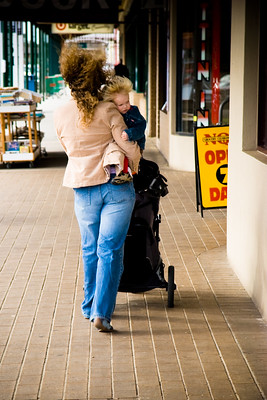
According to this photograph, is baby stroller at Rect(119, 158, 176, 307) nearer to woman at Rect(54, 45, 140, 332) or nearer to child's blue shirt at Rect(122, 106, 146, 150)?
woman at Rect(54, 45, 140, 332)

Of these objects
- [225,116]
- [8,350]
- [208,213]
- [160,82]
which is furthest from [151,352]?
[160,82]

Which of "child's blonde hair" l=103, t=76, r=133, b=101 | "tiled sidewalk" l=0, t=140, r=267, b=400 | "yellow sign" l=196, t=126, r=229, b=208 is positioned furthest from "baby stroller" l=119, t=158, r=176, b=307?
"yellow sign" l=196, t=126, r=229, b=208

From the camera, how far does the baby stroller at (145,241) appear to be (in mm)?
5000

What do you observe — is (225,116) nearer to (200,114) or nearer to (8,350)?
(200,114)

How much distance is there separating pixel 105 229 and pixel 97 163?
0.42 m

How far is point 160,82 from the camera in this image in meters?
15.3

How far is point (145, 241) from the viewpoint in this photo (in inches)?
199

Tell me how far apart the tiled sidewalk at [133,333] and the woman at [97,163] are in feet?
1.10

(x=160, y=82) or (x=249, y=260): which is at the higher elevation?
(x=160, y=82)

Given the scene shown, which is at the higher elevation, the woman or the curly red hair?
the curly red hair

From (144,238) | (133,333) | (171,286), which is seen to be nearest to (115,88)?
(144,238)

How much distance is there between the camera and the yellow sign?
8.05 metres

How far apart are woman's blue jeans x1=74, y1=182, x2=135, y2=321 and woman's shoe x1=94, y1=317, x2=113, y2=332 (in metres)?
0.03

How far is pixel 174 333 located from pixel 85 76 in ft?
5.70
